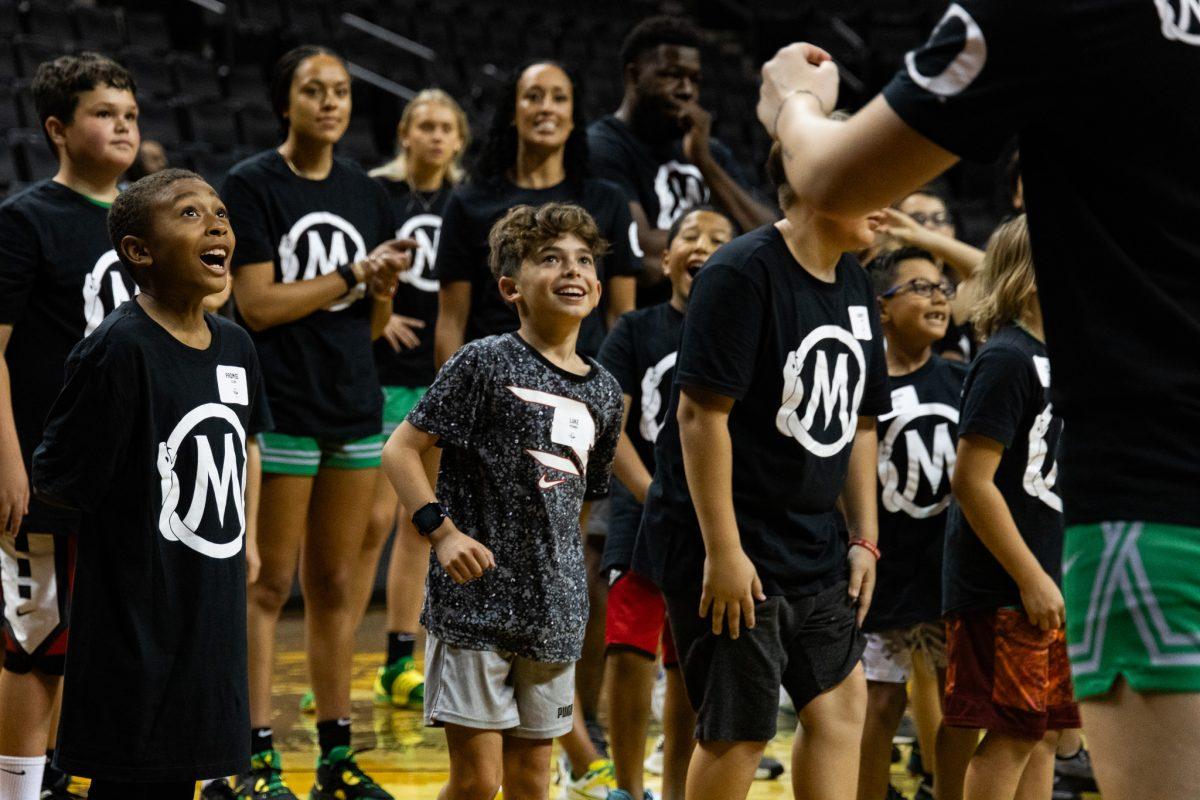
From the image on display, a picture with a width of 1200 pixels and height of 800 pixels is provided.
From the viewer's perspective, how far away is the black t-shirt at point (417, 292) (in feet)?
16.5

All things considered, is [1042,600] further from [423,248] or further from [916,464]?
[423,248]

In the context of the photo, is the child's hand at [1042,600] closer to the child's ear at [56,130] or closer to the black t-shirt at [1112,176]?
the black t-shirt at [1112,176]

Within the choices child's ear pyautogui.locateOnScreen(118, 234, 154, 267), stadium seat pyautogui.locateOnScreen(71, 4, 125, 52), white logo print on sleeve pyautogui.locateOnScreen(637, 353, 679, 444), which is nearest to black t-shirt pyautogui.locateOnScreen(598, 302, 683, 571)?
white logo print on sleeve pyautogui.locateOnScreen(637, 353, 679, 444)

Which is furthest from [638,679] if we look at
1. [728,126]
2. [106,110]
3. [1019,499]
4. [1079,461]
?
[728,126]

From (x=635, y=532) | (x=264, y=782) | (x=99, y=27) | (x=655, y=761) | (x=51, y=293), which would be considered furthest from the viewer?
(x=99, y=27)

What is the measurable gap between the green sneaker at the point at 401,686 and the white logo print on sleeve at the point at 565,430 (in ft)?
5.97

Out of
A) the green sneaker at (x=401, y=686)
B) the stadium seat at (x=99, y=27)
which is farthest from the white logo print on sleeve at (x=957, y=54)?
the stadium seat at (x=99, y=27)

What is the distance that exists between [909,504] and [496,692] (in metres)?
1.33

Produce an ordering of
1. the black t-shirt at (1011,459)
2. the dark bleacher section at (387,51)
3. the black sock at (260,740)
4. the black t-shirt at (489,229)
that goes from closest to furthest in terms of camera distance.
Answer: the black t-shirt at (1011,459) → the black sock at (260,740) → the black t-shirt at (489,229) → the dark bleacher section at (387,51)

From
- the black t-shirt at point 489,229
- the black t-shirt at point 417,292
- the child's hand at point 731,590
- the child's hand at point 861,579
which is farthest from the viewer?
the black t-shirt at point 417,292

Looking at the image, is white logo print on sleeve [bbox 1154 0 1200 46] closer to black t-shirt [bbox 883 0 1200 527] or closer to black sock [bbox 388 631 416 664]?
black t-shirt [bbox 883 0 1200 527]

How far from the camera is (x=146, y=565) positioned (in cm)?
255

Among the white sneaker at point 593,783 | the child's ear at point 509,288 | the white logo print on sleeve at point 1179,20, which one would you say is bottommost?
the white sneaker at point 593,783

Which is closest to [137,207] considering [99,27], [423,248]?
[423,248]
